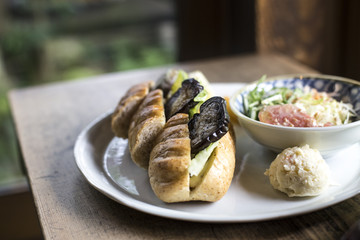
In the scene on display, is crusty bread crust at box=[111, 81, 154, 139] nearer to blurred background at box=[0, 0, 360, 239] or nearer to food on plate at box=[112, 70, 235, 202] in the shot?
food on plate at box=[112, 70, 235, 202]

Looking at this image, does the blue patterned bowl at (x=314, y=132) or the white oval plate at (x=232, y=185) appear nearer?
the white oval plate at (x=232, y=185)

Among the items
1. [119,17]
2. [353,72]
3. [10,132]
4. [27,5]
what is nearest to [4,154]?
[10,132]

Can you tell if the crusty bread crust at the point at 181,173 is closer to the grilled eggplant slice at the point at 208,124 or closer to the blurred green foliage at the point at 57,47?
the grilled eggplant slice at the point at 208,124

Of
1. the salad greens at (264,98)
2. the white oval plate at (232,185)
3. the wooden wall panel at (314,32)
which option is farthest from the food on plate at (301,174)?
the wooden wall panel at (314,32)

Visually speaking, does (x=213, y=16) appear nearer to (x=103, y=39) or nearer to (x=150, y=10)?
(x=150, y=10)

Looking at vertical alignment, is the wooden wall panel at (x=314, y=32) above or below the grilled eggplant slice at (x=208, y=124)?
below

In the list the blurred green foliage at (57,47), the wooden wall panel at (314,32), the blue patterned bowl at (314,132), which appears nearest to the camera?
the blue patterned bowl at (314,132)

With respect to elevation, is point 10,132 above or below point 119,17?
below
